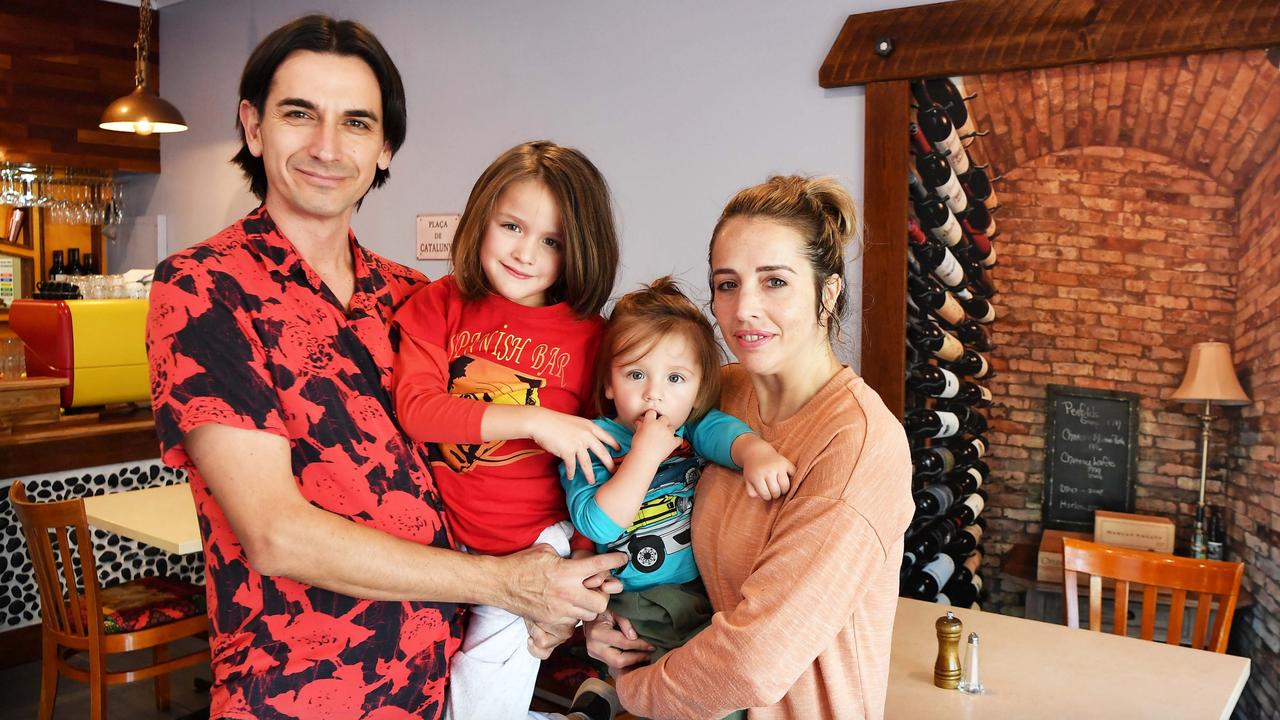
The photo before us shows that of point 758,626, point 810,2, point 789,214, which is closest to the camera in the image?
point 758,626

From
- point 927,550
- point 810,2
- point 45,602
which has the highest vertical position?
point 810,2

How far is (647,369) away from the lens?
5.65ft

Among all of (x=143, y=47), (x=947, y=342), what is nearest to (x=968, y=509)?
(x=947, y=342)

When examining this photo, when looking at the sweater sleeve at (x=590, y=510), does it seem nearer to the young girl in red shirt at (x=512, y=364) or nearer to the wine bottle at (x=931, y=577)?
the young girl in red shirt at (x=512, y=364)

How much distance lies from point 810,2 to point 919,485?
1.81 m

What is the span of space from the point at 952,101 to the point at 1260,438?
141cm

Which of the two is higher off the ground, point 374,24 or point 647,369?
point 374,24

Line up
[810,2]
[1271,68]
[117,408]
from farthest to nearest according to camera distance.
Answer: [117,408] < [810,2] < [1271,68]

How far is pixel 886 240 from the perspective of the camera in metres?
3.45

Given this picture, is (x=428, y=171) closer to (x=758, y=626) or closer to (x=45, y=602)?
(x=45, y=602)

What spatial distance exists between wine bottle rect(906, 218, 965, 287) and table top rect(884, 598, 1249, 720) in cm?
119

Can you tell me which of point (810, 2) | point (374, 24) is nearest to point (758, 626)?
point (810, 2)

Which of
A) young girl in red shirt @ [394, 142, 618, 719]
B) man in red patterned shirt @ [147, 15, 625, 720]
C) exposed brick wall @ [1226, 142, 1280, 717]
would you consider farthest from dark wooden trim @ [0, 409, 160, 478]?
exposed brick wall @ [1226, 142, 1280, 717]

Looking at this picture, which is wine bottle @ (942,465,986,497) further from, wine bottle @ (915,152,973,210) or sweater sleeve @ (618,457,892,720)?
sweater sleeve @ (618,457,892,720)
